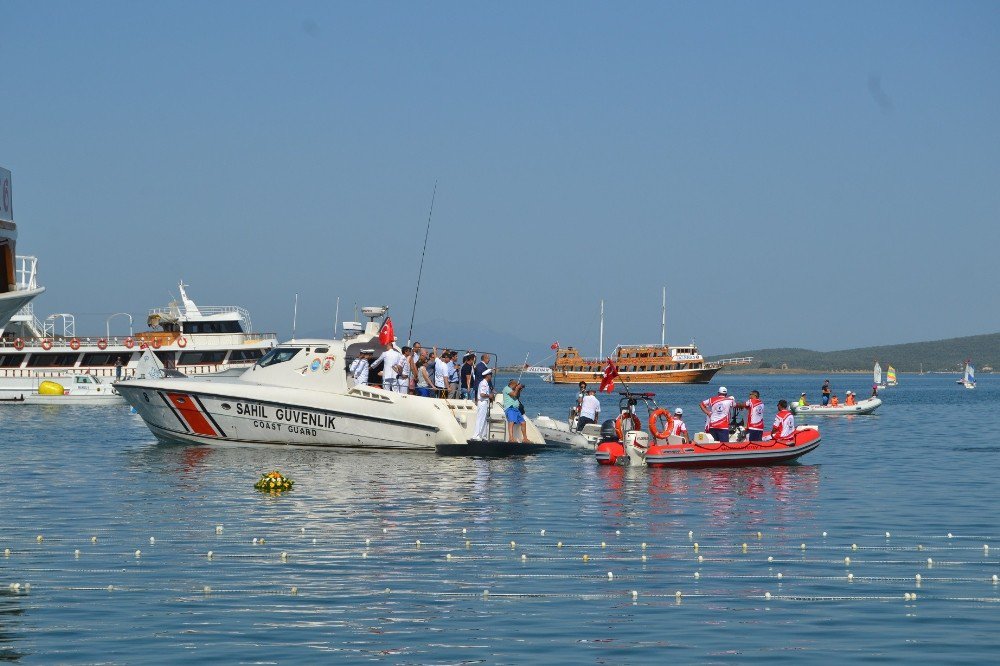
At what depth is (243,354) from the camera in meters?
68.5

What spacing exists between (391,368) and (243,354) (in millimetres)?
40798

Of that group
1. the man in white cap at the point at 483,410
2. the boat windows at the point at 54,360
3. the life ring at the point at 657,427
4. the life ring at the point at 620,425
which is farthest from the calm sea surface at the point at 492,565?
the boat windows at the point at 54,360

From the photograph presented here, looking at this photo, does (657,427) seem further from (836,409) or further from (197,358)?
(197,358)

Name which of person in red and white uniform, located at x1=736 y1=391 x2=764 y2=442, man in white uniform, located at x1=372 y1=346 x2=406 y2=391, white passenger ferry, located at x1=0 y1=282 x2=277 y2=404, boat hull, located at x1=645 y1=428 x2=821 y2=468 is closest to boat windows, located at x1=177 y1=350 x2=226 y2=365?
white passenger ferry, located at x1=0 y1=282 x2=277 y2=404

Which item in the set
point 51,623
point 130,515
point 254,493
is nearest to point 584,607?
point 51,623

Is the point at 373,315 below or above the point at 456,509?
above

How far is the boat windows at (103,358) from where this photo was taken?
224 feet

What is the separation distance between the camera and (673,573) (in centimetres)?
1446

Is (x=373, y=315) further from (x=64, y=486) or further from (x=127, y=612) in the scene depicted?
(x=127, y=612)

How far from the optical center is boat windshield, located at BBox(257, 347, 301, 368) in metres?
29.8

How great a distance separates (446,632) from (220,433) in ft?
63.9

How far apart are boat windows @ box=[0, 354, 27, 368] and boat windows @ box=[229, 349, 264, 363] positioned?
10.9 metres

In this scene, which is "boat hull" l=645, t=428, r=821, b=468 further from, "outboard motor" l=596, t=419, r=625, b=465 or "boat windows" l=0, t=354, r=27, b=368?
"boat windows" l=0, t=354, r=27, b=368

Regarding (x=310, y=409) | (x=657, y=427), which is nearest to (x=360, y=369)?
(x=310, y=409)
